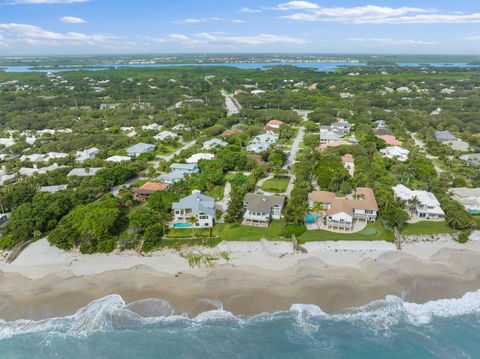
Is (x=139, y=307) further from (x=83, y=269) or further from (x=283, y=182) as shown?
(x=283, y=182)

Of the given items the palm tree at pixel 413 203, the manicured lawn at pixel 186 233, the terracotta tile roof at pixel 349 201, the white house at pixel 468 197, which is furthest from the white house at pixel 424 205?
the manicured lawn at pixel 186 233

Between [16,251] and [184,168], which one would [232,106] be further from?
[16,251]

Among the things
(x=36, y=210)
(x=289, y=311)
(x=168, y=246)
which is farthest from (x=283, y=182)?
(x=36, y=210)

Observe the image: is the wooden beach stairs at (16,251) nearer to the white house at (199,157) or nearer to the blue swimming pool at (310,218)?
the white house at (199,157)

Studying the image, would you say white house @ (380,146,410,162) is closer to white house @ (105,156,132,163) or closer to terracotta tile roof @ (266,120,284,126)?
terracotta tile roof @ (266,120,284,126)

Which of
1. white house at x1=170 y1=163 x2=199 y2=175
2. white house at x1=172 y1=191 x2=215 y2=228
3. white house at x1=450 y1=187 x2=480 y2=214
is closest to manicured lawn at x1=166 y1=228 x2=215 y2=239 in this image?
white house at x1=172 y1=191 x2=215 y2=228

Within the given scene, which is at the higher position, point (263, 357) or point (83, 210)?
point (83, 210)
